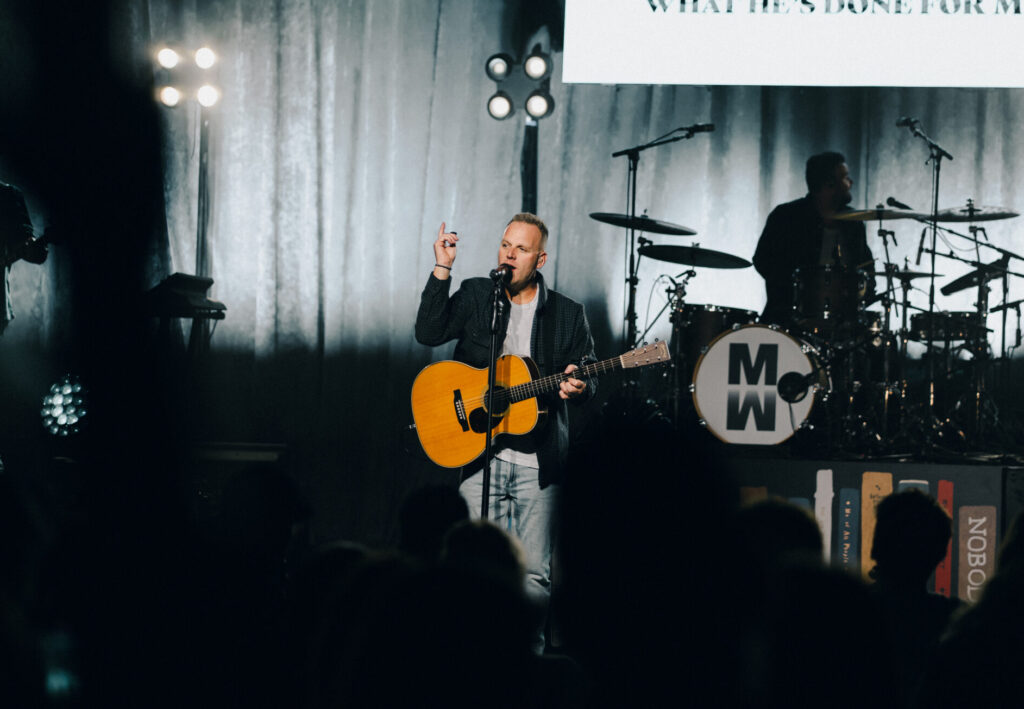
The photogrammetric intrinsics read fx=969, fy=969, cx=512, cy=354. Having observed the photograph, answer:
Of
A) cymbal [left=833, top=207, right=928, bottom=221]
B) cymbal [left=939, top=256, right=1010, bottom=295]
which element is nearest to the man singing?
cymbal [left=833, top=207, right=928, bottom=221]

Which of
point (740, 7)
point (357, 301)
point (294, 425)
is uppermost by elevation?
point (740, 7)

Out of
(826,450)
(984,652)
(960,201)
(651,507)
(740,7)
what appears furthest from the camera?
(960,201)

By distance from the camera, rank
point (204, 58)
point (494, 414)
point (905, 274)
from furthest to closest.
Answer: point (204, 58)
point (905, 274)
point (494, 414)

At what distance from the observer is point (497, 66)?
20.0 ft

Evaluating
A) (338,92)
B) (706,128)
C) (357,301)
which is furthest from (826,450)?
(338,92)

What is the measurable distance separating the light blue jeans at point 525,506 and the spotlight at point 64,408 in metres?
2.87

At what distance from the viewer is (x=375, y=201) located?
6.38 metres

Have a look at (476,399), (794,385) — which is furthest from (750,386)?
(476,399)

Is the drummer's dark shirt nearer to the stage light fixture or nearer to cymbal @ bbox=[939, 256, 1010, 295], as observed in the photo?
cymbal @ bbox=[939, 256, 1010, 295]

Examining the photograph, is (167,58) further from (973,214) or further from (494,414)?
(973,214)

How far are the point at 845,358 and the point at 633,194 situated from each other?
5.47ft

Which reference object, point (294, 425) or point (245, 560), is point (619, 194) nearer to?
point (294, 425)

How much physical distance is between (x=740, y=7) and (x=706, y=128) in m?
0.72

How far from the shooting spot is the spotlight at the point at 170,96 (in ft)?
20.8
